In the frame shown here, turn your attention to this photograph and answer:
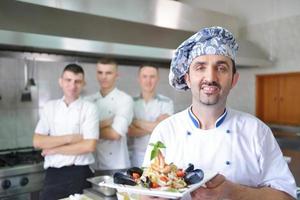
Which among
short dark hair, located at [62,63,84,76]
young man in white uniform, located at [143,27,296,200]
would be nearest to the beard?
young man in white uniform, located at [143,27,296,200]

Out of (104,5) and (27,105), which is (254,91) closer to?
(104,5)

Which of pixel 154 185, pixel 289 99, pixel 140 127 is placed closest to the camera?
pixel 154 185

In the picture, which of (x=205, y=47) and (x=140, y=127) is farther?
(x=140, y=127)

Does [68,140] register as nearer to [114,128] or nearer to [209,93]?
[114,128]

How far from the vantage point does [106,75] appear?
2020mm

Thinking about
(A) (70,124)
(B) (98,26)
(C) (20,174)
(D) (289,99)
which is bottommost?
(C) (20,174)

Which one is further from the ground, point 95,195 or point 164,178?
point 164,178

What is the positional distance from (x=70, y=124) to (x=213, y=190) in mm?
1152

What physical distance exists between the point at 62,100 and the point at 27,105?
0.33 metres

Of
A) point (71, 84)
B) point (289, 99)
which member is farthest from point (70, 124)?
point (289, 99)

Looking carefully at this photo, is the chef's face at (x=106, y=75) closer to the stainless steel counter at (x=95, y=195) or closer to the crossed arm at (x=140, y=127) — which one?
the crossed arm at (x=140, y=127)

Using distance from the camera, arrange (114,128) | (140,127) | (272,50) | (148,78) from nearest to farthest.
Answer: (114,128)
(140,127)
(148,78)
(272,50)

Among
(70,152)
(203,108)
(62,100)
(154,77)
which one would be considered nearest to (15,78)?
(62,100)

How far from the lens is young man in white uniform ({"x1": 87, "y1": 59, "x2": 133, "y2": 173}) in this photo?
1928mm
